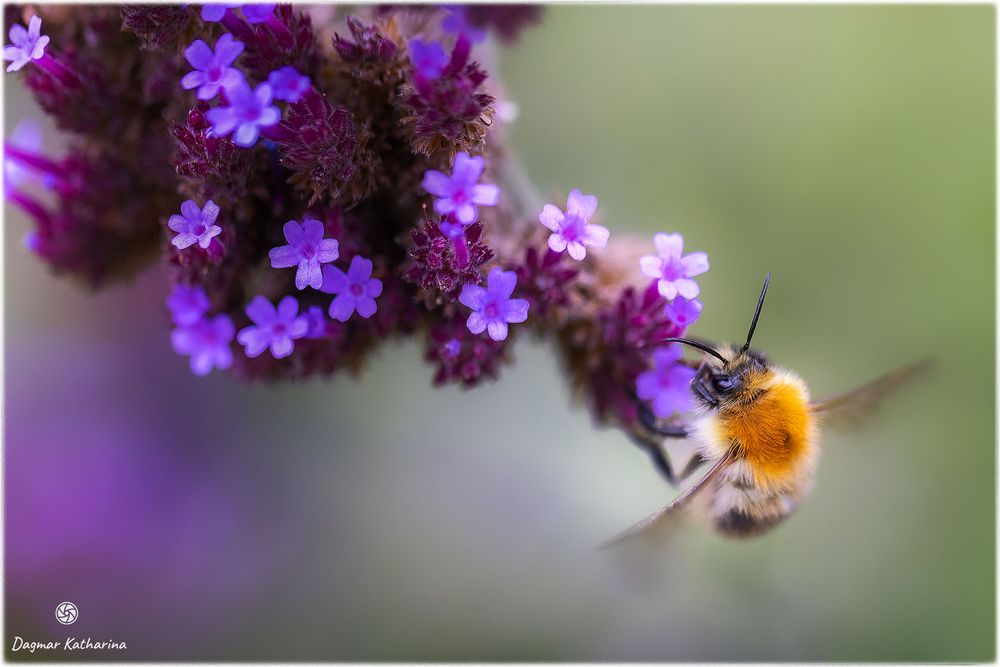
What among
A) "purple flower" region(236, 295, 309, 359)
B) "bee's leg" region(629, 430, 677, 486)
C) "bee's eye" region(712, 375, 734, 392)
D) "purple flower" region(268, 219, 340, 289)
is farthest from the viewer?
"bee's leg" region(629, 430, 677, 486)

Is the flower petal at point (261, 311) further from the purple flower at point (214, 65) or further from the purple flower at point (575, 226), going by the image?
the purple flower at point (575, 226)

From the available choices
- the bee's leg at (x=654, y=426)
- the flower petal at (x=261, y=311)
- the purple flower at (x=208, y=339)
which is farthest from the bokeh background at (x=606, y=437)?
the flower petal at (x=261, y=311)

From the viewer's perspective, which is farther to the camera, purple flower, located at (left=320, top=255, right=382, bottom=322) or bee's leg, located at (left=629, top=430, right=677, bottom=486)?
bee's leg, located at (left=629, top=430, right=677, bottom=486)

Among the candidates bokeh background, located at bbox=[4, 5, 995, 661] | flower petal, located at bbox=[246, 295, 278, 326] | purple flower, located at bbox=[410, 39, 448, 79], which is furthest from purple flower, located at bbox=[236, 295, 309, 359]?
bokeh background, located at bbox=[4, 5, 995, 661]

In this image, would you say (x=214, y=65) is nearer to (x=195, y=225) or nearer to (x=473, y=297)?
(x=195, y=225)

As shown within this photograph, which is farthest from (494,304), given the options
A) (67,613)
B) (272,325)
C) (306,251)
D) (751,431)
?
(67,613)

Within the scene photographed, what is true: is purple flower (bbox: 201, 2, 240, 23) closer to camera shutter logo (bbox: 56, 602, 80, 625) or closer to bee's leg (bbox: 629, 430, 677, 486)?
bee's leg (bbox: 629, 430, 677, 486)
